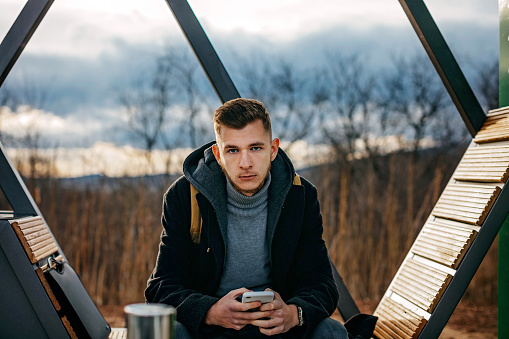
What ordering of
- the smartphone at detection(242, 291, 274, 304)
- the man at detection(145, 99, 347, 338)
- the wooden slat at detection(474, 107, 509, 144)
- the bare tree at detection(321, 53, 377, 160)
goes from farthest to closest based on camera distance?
the bare tree at detection(321, 53, 377, 160)
the wooden slat at detection(474, 107, 509, 144)
the man at detection(145, 99, 347, 338)
the smartphone at detection(242, 291, 274, 304)

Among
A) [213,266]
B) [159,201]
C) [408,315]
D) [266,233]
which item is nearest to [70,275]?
[213,266]

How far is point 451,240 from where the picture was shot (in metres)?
2.02

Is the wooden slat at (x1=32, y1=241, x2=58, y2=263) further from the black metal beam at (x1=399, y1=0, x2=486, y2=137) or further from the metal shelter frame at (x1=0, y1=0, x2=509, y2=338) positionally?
the black metal beam at (x1=399, y1=0, x2=486, y2=137)

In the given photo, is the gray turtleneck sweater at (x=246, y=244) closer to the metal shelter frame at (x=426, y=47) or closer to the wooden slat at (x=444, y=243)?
the metal shelter frame at (x=426, y=47)

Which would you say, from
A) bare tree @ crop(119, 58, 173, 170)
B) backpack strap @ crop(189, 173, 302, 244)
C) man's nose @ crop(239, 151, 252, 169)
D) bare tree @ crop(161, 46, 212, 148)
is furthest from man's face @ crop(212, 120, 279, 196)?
bare tree @ crop(119, 58, 173, 170)

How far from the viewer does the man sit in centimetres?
171

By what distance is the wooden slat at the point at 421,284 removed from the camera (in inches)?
75.1

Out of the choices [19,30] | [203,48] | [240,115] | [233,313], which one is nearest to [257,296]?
[233,313]

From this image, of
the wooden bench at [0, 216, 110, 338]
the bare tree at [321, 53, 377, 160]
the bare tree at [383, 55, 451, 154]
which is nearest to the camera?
the wooden bench at [0, 216, 110, 338]

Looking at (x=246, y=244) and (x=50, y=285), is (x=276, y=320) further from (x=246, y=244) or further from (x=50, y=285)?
(x=50, y=285)

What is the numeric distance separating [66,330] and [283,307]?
0.83 m

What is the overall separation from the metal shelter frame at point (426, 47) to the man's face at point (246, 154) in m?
0.41

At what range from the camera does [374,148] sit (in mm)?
4402

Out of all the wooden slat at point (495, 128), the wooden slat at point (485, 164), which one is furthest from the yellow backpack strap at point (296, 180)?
the wooden slat at point (495, 128)
